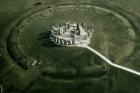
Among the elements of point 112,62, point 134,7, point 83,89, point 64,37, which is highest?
point 134,7

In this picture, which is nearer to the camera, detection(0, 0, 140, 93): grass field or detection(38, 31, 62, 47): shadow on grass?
detection(0, 0, 140, 93): grass field

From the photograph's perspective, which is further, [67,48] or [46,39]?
[46,39]

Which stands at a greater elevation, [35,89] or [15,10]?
[15,10]

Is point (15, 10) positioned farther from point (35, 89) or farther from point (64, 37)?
point (35, 89)

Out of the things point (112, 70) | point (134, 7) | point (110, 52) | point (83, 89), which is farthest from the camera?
point (134, 7)

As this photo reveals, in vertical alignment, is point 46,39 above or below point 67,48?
above

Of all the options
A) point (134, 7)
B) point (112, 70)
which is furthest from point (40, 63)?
point (134, 7)

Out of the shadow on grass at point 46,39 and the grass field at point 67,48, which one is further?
the shadow on grass at point 46,39

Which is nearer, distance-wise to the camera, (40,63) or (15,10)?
(40,63)
